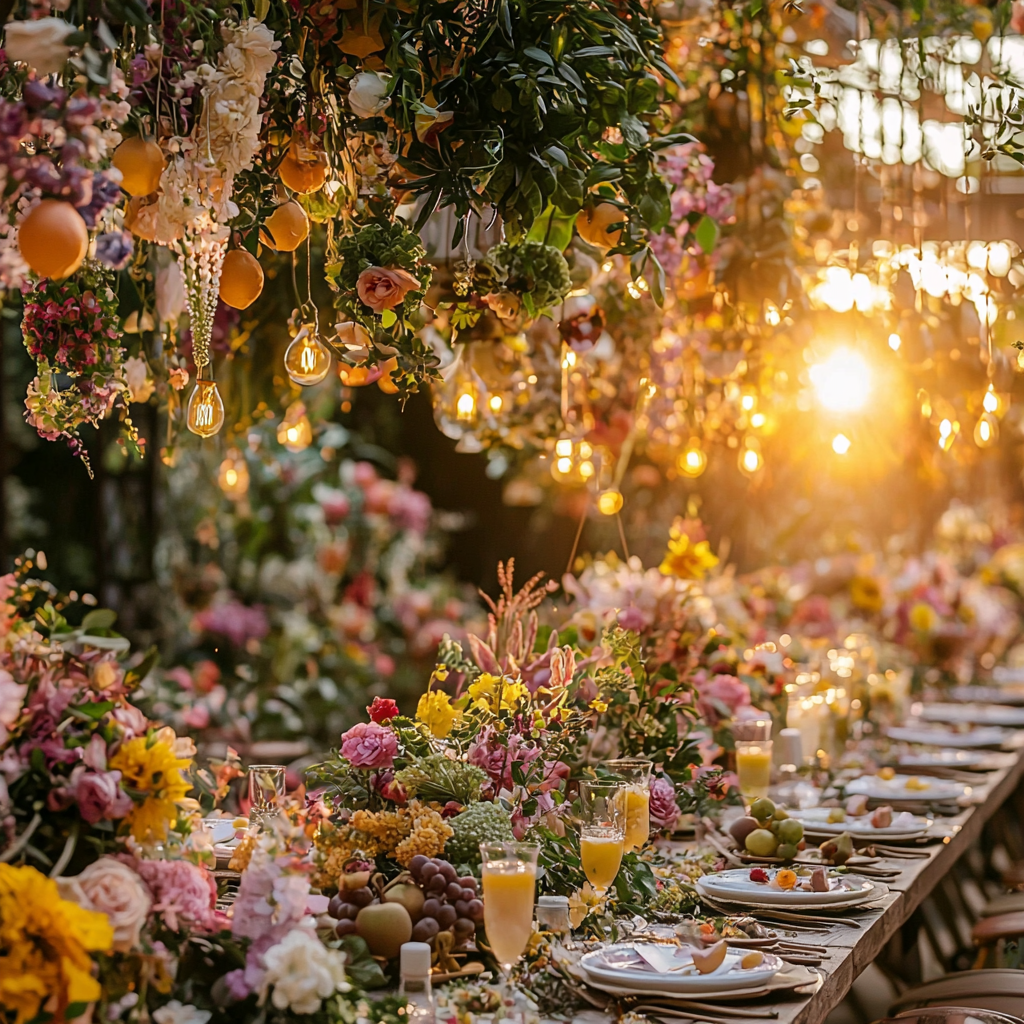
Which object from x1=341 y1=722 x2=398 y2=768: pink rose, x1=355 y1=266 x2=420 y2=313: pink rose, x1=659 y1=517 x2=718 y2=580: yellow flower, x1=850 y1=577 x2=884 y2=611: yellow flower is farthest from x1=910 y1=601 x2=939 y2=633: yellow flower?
x1=355 y1=266 x2=420 y2=313: pink rose

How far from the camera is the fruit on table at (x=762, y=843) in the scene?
7.68 feet

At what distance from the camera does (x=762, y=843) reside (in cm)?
234

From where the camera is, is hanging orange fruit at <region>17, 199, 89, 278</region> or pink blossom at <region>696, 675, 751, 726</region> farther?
pink blossom at <region>696, 675, 751, 726</region>

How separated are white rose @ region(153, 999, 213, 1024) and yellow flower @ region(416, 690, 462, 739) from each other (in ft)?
2.49

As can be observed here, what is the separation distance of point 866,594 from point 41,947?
14.7 feet

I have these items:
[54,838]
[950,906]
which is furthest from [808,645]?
[54,838]

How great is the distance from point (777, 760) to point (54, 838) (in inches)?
87.8

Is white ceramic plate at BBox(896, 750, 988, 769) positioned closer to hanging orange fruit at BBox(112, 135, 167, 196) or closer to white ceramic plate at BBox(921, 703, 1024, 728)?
white ceramic plate at BBox(921, 703, 1024, 728)

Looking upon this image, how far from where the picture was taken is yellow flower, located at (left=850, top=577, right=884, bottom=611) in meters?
5.25

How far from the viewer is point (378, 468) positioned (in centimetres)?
712

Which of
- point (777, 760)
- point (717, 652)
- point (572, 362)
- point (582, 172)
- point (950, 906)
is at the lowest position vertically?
point (950, 906)

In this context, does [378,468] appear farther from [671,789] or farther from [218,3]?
[218,3]

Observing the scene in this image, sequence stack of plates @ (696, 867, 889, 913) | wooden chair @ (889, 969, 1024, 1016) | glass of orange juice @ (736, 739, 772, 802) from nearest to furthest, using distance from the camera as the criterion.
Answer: stack of plates @ (696, 867, 889, 913) < wooden chair @ (889, 969, 1024, 1016) < glass of orange juice @ (736, 739, 772, 802)

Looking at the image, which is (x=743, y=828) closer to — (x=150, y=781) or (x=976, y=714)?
(x=150, y=781)
